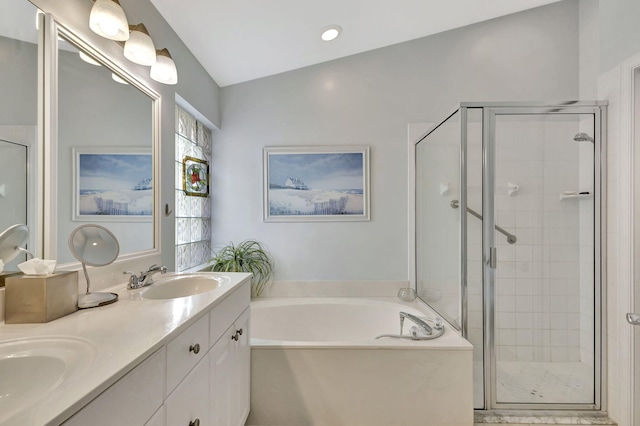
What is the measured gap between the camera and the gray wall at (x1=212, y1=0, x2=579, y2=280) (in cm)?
258

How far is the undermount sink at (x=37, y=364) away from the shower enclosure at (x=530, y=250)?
1851 mm

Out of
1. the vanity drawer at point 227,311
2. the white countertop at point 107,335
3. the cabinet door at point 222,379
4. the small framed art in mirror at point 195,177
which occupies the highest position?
the small framed art in mirror at point 195,177

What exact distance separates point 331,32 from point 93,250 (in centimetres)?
210

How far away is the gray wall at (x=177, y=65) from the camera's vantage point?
1207mm

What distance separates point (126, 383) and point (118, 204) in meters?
1.02

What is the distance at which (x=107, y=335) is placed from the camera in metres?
0.80

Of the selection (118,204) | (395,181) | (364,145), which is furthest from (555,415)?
(118,204)

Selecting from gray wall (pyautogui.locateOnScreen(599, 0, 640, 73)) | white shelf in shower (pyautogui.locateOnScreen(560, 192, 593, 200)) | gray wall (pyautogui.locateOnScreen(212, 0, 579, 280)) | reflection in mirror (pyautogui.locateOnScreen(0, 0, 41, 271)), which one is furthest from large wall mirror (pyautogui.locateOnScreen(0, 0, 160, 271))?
gray wall (pyautogui.locateOnScreen(599, 0, 640, 73))

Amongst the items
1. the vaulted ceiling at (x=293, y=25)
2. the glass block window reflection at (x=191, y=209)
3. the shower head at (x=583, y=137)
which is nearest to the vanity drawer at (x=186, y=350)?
the glass block window reflection at (x=191, y=209)

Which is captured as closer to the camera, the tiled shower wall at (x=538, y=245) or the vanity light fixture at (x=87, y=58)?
the vanity light fixture at (x=87, y=58)

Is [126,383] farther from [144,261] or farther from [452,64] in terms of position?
[452,64]

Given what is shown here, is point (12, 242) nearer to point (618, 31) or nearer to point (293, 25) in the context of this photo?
point (293, 25)

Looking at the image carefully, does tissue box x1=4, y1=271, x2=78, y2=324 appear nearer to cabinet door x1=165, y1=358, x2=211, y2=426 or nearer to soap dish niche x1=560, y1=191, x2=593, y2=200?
cabinet door x1=165, y1=358, x2=211, y2=426

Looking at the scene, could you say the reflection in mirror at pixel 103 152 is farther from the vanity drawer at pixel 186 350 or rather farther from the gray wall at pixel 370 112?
the gray wall at pixel 370 112
